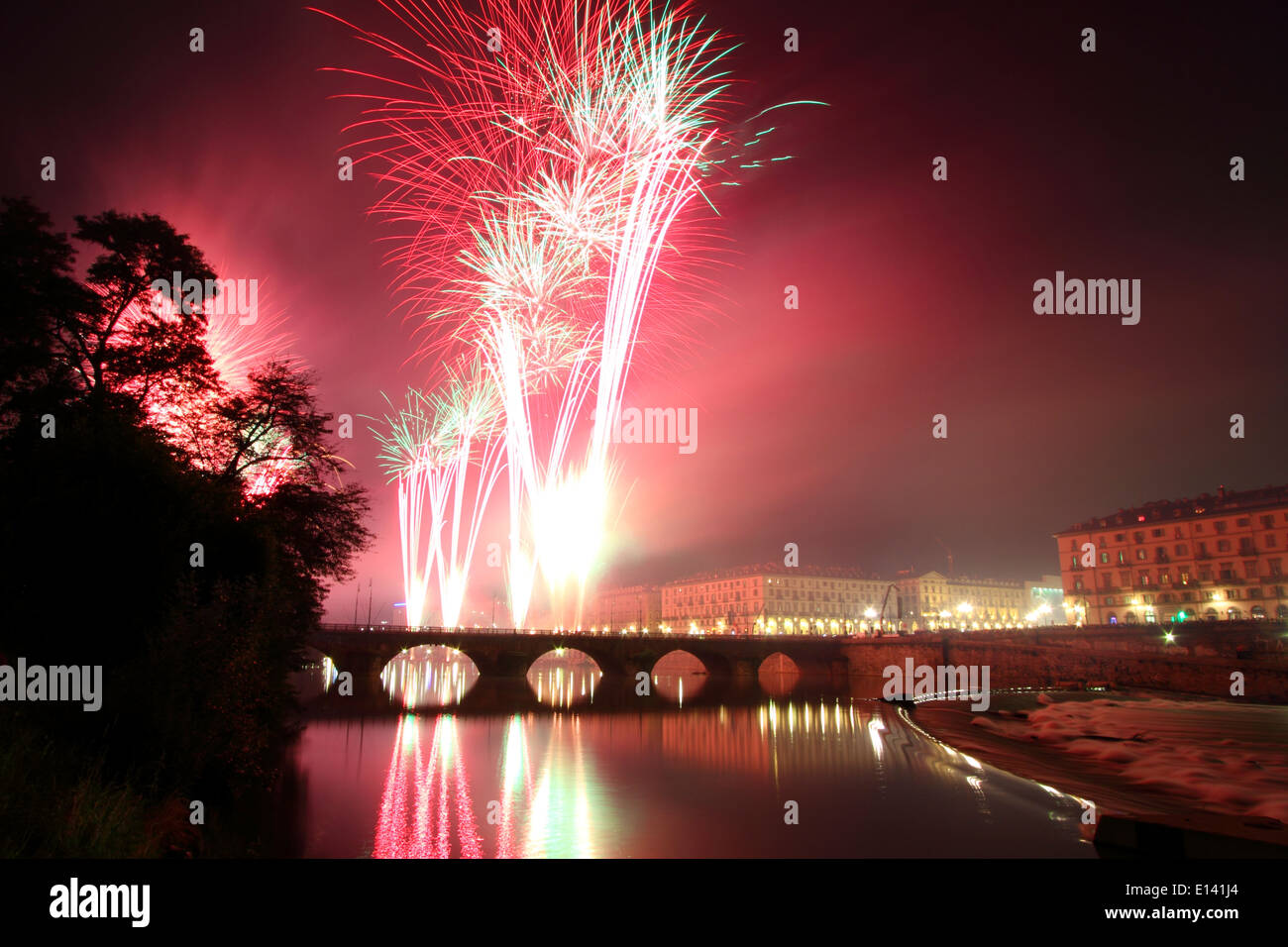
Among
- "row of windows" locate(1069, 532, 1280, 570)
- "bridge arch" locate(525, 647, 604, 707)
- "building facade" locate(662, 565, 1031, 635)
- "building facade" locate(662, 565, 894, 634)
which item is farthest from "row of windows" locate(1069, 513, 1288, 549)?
"bridge arch" locate(525, 647, 604, 707)

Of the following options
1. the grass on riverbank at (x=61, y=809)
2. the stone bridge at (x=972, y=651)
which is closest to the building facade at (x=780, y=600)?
the stone bridge at (x=972, y=651)

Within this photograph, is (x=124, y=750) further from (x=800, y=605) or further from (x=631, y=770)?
(x=800, y=605)

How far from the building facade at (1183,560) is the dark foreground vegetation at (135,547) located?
10450cm

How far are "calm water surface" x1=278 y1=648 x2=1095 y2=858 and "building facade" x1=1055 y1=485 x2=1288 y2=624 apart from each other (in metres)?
71.0

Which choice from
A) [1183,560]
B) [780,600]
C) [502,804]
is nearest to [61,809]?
[502,804]

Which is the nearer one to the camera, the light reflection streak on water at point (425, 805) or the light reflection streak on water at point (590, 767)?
the light reflection streak on water at point (425, 805)

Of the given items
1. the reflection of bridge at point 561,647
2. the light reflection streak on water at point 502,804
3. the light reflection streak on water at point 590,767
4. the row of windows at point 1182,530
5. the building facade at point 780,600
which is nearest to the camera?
the light reflection streak on water at point 502,804

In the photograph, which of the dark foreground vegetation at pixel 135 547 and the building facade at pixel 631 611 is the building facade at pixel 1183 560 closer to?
the building facade at pixel 631 611

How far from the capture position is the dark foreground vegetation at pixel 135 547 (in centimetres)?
1303

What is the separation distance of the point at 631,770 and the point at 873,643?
60739 mm

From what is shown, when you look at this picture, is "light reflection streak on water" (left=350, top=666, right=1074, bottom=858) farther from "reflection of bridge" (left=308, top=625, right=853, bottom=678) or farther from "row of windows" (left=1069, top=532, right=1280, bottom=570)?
"row of windows" (left=1069, top=532, right=1280, bottom=570)

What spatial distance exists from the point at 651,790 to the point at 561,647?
167 ft
